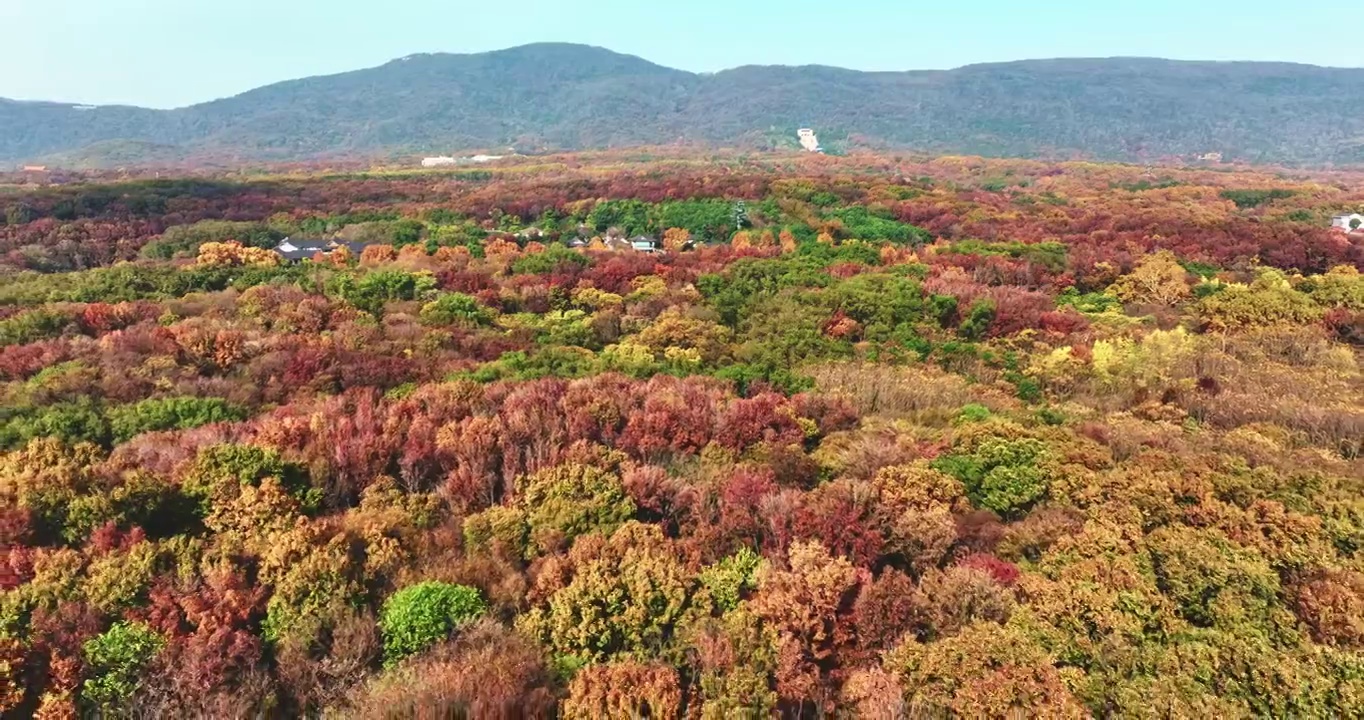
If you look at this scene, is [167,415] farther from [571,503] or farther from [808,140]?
[808,140]

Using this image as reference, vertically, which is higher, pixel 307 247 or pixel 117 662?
pixel 307 247

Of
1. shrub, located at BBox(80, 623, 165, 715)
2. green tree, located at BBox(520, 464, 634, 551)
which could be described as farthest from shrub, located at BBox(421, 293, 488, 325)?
shrub, located at BBox(80, 623, 165, 715)

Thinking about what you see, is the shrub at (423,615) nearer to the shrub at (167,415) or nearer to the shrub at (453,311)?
the shrub at (167,415)

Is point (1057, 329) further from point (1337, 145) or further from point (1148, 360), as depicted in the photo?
point (1337, 145)

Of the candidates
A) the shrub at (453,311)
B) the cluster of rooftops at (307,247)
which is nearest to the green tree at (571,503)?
the shrub at (453,311)

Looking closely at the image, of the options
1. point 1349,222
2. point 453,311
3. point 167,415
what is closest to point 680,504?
point 167,415

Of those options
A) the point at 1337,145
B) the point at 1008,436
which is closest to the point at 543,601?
the point at 1008,436
